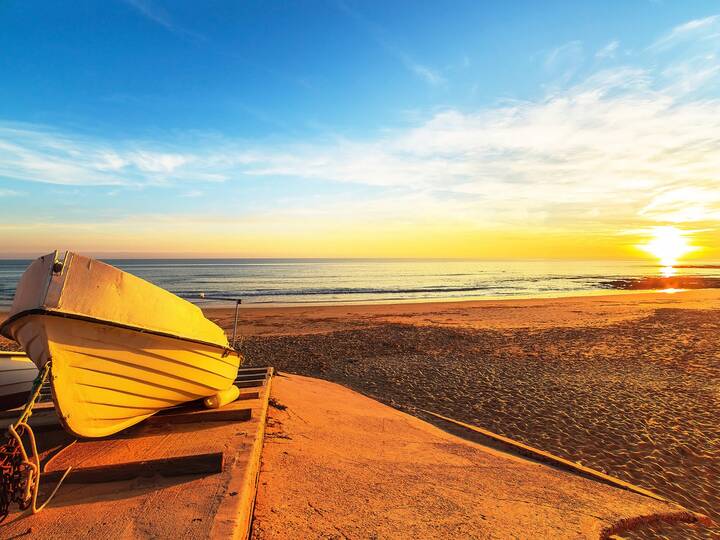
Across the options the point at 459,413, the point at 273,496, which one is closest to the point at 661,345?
the point at 459,413

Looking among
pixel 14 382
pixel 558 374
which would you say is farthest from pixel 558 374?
pixel 14 382

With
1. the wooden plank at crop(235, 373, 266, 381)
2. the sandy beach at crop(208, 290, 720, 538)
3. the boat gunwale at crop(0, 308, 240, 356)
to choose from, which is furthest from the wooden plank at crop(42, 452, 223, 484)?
the sandy beach at crop(208, 290, 720, 538)

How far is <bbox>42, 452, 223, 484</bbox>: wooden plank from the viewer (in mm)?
3551

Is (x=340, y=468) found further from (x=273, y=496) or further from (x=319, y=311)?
(x=319, y=311)

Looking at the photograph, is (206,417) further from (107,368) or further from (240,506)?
(240,506)

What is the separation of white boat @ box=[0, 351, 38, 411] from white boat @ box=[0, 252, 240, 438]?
150cm

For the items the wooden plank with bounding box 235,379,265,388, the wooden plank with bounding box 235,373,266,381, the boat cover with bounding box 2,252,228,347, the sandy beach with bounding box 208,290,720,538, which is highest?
the boat cover with bounding box 2,252,228,347

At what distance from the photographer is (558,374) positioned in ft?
35.0

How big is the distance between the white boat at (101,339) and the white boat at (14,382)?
1.50 meters

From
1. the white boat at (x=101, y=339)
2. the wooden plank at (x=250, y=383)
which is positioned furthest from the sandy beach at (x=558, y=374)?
the white boat at (x=101, y=339)

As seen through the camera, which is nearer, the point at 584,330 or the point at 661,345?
the point at 661,345

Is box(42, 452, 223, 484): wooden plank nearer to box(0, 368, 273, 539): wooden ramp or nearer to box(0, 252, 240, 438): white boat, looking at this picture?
box(0, 368, 273, 539): wooden ramp

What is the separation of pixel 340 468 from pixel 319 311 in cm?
2071

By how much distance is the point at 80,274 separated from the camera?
384cm
